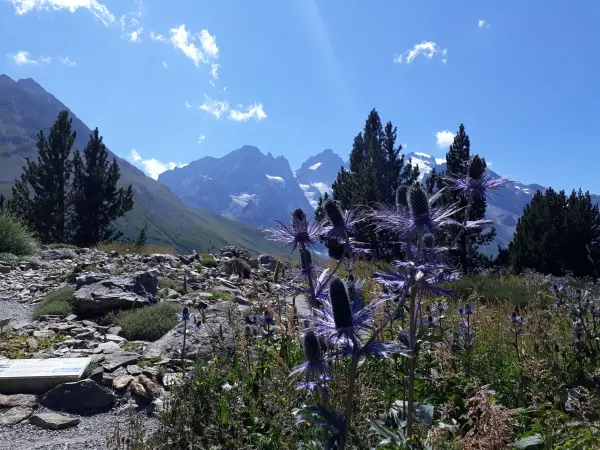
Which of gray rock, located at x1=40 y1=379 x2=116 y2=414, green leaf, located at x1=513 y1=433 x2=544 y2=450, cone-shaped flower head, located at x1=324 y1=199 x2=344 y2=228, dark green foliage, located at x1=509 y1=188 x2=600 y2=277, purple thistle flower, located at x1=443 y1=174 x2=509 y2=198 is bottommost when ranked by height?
gray rock, located at x1=40 y1=379 x2=116 y2=414

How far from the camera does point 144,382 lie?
4.56 meters

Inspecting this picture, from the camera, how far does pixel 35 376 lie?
452 cm

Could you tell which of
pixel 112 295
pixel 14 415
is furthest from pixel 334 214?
pixel 112 295

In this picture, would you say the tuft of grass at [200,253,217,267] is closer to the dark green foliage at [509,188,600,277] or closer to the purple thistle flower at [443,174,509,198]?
the purple thistle flower at [443,174,509,198]

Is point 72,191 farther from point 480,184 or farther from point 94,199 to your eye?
point 480,184

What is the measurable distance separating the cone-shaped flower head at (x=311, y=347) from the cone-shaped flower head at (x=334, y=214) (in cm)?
70

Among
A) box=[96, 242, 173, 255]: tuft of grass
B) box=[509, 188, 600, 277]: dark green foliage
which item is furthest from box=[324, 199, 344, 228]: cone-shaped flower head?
box=[509, 188, 600, 277]: dark green foliage

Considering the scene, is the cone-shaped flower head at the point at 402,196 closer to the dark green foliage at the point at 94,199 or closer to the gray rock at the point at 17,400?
the gray rock at the point at 17,400

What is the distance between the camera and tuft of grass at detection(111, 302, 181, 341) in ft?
22.3

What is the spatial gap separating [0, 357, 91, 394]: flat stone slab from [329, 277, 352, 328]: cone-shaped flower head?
3.80 m

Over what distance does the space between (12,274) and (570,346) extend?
38.5 ft

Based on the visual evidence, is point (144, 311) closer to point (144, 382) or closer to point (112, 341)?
point (112, 341)

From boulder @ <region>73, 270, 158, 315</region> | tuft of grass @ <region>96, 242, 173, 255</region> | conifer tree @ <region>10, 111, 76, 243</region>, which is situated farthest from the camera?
conifer tree @ <region>10, 111, 76, 243</region>

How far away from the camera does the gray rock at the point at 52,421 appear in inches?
157
